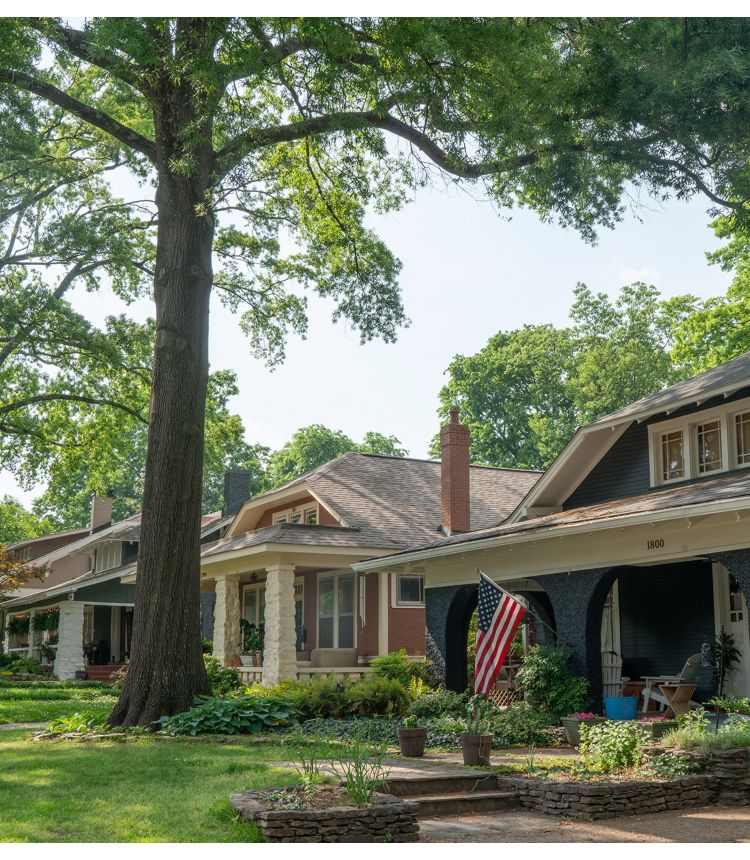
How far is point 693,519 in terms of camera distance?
13.8 metres

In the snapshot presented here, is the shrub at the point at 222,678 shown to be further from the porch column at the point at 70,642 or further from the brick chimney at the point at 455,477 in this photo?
the porch column at the point at 70,642

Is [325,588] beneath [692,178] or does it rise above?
beneath

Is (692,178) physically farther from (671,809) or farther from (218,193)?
(671,809)

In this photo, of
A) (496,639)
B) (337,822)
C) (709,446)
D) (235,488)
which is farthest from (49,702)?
(337,822)

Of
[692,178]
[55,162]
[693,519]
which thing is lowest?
[693,519]

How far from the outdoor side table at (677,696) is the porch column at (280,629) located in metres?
9.42

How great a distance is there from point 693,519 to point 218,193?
29.0 feet

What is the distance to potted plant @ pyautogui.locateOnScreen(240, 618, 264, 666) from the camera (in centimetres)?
2522

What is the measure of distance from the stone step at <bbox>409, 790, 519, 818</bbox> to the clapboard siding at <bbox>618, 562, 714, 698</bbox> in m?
6.58

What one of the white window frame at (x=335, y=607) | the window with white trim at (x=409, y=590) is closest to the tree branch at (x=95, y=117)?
the window with white trim at (x=409, y=590)

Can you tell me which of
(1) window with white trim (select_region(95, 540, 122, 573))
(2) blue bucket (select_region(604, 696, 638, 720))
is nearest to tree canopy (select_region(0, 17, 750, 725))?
(2) blue bucket (select_region(604, 696, 638, 720))

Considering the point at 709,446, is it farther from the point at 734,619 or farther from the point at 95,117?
the point at 95,117

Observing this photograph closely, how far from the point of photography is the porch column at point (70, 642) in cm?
3587

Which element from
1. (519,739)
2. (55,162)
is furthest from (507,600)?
(55,162)
